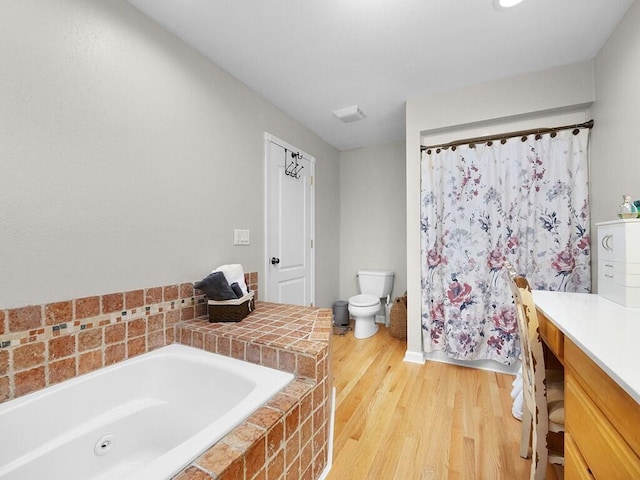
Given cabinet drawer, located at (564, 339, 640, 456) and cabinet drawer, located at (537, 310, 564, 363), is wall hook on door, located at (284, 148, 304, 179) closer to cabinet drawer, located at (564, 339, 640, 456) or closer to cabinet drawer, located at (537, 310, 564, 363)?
cabinet drawer, located at (537, 310, 564, 363)

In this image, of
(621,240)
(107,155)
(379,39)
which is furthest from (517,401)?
(107,155)

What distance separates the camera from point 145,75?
62.0 inches

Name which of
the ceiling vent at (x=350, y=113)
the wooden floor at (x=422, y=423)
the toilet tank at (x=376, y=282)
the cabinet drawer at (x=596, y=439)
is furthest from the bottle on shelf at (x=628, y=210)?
the toilet tank at (x=376, y=282)

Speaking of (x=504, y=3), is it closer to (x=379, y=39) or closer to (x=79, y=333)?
(x=379, y=39)

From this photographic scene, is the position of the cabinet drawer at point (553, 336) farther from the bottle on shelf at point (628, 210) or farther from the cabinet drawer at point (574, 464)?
the bottle on shelf at point (628, 210)

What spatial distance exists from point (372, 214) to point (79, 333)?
314 centimetres

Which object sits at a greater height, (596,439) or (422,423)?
(596,439)

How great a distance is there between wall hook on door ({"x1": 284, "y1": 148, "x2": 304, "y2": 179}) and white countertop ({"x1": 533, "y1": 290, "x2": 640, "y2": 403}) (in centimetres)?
220

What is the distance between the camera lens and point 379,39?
5.82 feet

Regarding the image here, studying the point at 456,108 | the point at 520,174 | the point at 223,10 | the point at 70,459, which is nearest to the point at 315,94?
the point at 223,10

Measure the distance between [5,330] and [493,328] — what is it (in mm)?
2943

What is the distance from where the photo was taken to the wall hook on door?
276 centimetres

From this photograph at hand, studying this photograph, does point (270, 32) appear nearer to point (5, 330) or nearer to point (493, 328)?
point (5, 330)

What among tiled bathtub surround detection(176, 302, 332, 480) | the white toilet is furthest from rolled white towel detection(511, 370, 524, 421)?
the white toilet
